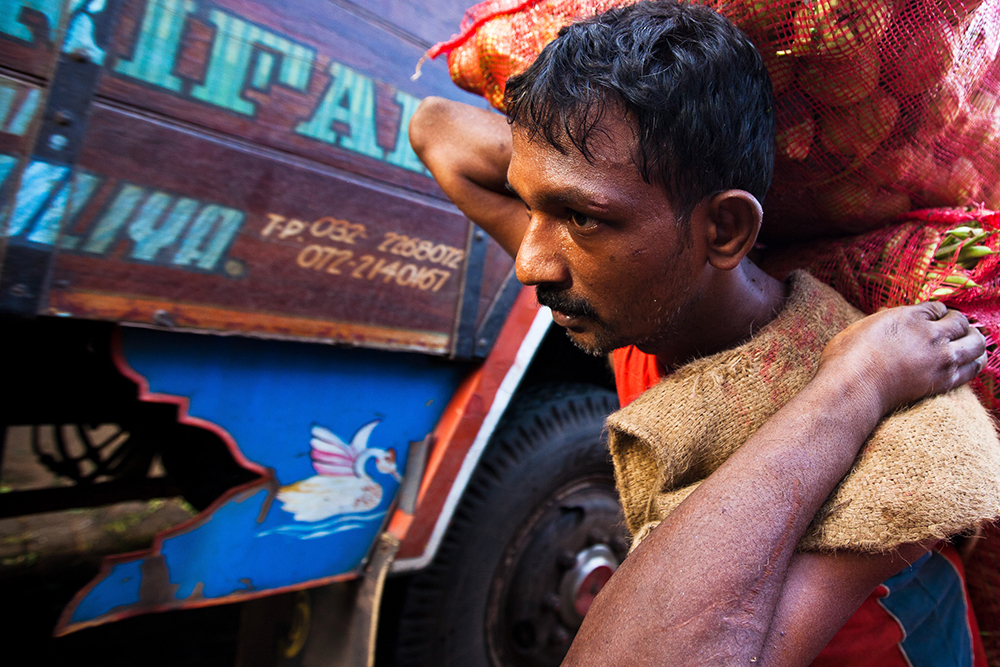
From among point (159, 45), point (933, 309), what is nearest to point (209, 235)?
point (159, 45)

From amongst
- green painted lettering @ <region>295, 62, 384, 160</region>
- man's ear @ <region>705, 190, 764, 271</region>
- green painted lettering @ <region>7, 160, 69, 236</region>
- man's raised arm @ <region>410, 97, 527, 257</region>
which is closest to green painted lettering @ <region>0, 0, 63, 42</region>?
green painted lettering @ <region>7, 160, 69, 236</region>

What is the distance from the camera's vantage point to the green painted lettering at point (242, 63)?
1.43m

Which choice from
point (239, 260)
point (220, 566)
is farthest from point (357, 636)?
point (239, 260)

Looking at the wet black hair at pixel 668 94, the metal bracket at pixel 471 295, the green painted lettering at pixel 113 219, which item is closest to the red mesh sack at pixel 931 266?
the wet black hair at pixel 668 94

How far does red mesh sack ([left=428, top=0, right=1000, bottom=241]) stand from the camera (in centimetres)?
103

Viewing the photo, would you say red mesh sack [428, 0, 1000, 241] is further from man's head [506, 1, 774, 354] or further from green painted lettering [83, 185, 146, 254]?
green painted lettering [83, 185, 146, 254]

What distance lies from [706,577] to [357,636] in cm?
159

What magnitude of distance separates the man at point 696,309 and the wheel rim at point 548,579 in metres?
1.50

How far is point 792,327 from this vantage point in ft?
3.57

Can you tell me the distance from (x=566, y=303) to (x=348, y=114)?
3.35 ft

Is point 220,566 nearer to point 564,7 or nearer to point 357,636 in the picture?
point 357,636

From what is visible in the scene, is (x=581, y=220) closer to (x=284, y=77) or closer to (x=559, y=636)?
(x=284, y=77)

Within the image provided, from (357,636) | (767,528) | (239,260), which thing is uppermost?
(767,528)

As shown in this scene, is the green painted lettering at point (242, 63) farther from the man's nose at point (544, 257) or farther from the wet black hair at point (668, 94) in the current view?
the man's nose at point (544, 257)
